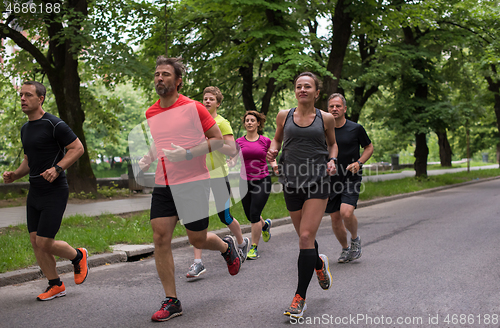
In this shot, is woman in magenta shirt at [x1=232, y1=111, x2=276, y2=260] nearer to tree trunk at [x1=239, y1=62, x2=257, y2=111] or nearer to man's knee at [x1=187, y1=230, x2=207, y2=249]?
man's knee at [x1=187, y1=230, x2=207, y2=249]

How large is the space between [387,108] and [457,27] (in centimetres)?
438

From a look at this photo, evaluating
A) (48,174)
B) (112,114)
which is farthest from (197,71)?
(48,174)

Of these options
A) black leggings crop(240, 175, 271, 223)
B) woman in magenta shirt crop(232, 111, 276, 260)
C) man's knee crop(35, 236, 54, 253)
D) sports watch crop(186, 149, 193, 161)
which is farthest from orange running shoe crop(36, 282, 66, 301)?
black leggings crop(240, 175, 271, 223)

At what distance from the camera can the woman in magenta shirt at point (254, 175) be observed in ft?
21.8

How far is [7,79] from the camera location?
18812mm

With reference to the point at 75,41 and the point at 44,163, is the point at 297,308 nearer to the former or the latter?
the point at 44,163

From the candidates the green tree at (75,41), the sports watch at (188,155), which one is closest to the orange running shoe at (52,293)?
the sports watch at (188,155)

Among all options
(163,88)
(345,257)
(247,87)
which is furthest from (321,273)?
(247,87)

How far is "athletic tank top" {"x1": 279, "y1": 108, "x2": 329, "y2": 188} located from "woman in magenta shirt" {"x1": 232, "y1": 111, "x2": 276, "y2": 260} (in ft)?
8.01

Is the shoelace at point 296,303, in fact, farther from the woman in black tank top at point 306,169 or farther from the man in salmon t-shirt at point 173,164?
the man in salmon t-shirt at point 173,164

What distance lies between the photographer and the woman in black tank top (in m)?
3.99

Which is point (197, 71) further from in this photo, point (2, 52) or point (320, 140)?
point (320, 140)

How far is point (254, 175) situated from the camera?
667 cm

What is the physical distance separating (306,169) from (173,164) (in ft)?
3.82
